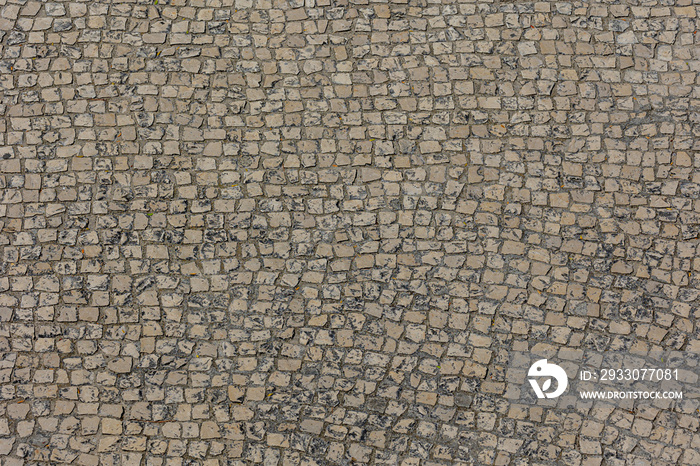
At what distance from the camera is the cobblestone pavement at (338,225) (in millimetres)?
5371

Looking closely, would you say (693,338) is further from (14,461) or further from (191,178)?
(14,461)

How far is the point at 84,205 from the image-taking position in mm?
5711

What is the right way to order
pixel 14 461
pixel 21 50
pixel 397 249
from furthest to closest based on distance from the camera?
pixel 21 50, pixel 397 249, pixel 14 461

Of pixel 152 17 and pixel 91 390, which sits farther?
pixel 152 17

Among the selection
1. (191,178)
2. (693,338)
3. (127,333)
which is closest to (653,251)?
Answer: (693,338)

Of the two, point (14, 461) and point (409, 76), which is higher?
point (409, 76)

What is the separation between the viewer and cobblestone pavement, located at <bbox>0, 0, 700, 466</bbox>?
5.37 meters

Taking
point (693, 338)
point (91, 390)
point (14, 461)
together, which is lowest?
point (14, 461)

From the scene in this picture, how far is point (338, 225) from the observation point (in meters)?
5.70

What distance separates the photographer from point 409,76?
19.7 feet

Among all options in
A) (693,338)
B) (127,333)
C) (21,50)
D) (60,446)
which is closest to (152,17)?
(21,50)

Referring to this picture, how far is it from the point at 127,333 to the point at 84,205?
1.32 metres

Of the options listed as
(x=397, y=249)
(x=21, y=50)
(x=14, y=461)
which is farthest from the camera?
(x=21, y=50)

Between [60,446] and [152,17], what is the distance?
4.26 meters
